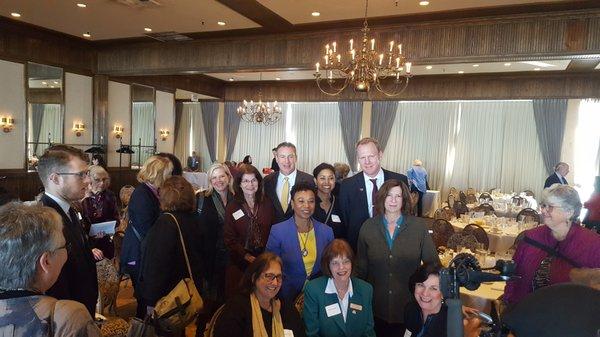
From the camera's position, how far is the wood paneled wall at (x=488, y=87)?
10433mm

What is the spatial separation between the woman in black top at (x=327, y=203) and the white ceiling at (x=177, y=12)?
3.39 metres

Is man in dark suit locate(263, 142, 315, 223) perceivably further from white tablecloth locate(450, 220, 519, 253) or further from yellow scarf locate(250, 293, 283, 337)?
white tablecloth locate(450, 220, 519, 253)

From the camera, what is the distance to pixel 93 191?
414 cm

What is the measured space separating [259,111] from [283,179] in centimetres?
885

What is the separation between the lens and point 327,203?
373 centimetres

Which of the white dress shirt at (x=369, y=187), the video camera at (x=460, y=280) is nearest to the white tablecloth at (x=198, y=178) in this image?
the white dress shirt at (x=369, y=187)

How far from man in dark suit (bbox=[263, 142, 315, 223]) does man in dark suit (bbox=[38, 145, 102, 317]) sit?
176 cm

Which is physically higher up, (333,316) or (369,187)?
(369,187)

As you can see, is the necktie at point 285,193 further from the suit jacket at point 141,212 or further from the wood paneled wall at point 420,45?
the wood paneled wall at point 420,45

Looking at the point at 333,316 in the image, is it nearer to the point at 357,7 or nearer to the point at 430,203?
the point at 357,7

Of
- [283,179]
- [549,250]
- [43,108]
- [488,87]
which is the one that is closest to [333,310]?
[549,250]

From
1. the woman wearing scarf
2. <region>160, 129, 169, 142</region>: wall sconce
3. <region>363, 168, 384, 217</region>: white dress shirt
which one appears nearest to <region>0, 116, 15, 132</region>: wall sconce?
<region>160, 129, 169, 142</region>: wall sconce

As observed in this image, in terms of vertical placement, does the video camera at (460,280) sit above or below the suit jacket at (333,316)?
above

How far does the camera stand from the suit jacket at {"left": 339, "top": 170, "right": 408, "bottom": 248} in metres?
3.42
